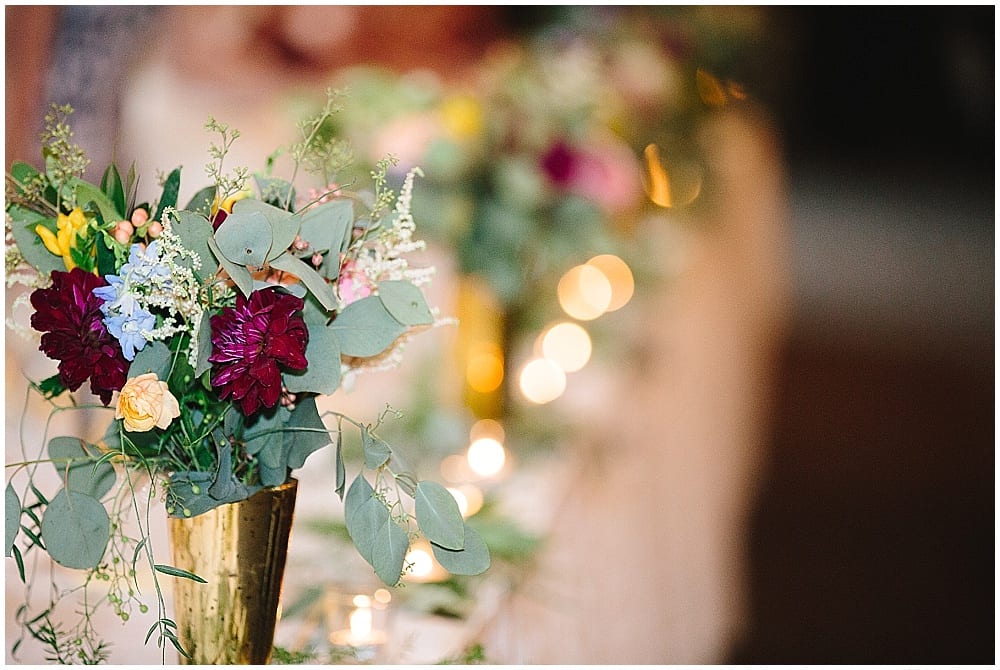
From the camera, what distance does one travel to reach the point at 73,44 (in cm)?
127

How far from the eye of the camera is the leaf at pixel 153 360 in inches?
20.5

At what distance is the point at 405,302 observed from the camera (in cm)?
55

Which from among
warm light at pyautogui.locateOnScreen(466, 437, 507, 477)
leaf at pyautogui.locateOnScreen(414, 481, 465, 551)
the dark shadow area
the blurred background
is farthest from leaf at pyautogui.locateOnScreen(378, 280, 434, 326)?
the dark shadow area

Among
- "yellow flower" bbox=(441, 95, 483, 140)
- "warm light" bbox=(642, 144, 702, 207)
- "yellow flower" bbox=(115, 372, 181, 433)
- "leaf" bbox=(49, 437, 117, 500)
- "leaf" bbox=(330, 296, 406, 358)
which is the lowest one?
"leaf" bbox=(49, 437, 117, 500)

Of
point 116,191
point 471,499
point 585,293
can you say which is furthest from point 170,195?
point 585,293

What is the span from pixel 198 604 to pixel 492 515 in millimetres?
711

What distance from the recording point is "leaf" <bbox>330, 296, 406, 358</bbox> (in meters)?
0.55

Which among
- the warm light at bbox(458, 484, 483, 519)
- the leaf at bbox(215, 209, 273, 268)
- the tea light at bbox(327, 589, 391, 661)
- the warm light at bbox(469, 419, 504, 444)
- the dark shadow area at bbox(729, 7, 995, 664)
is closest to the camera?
the leaf at bbox(215, 209, 273, 268)

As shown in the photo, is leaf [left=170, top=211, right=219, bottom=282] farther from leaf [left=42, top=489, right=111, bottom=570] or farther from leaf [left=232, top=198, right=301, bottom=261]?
leaf [left=42, top=489, right=111, bottom=570]

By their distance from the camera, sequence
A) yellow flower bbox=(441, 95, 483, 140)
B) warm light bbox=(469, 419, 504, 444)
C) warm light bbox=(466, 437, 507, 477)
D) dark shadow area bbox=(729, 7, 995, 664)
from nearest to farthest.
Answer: yellow flower bbox=(441, 95, 483, 140) → warm light bbox=(466, 437, 507, 477) → warm light bbox=(469, 419, 504, 444) → dark shadow area bbox=(729, 7, 995, 664)

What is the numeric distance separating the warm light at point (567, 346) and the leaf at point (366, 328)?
117 cm

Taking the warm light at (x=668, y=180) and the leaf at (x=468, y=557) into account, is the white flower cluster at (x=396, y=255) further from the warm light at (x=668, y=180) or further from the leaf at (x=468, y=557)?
the warm light at (x=668, y=180)

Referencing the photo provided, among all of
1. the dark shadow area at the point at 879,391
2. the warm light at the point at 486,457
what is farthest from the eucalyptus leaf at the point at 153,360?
the dark shadow area at the point at 879,391

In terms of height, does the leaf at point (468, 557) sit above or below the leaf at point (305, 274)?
below
